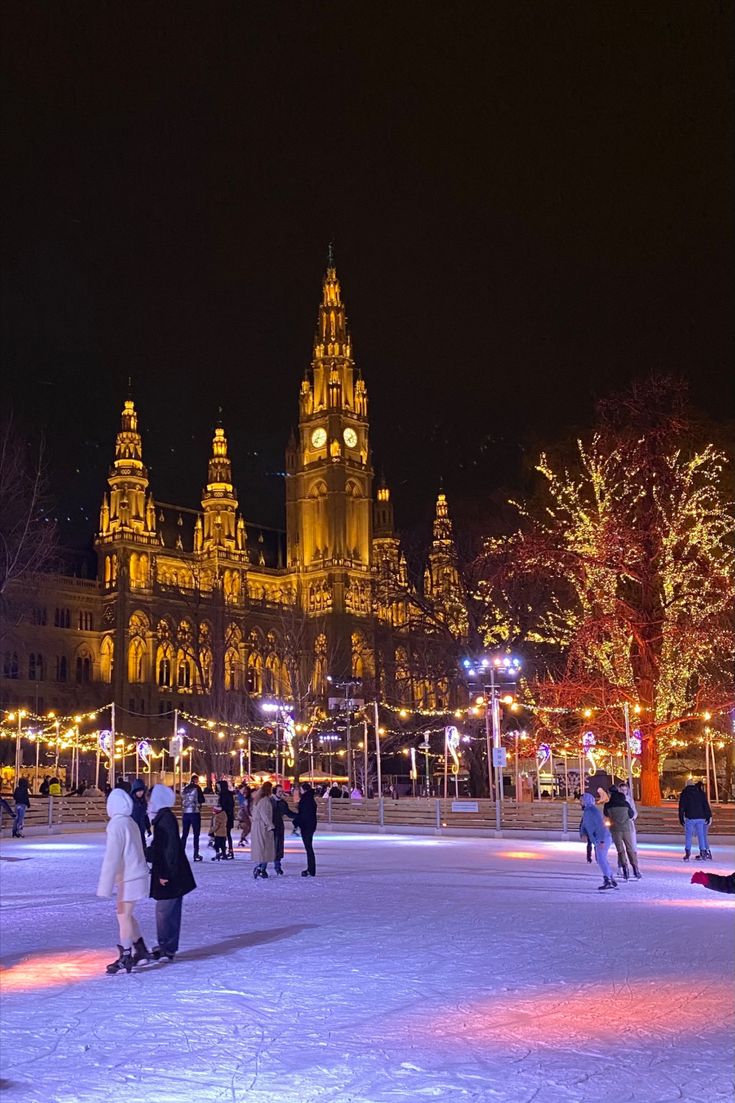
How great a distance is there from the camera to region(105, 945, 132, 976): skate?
8.48 meters

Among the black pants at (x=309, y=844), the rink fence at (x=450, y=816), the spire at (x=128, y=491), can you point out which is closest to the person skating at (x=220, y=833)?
the black pants at (x=309, y=844)

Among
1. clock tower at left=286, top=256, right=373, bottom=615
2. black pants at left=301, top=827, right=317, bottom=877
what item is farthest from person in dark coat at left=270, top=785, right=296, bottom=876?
clock tower at left=286, top=256, right=373, bottom=615

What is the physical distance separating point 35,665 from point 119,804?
78.8 metres

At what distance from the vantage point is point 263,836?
52.4 ft

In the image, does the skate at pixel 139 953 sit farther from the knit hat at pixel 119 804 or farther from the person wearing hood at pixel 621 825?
the person wearing hood at pixel 621 825

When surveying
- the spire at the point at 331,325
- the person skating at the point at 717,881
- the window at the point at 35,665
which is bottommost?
the person skating at the point at 717,881

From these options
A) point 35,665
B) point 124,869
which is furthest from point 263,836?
point 35,665

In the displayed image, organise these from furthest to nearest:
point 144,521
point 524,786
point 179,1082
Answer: point 144,521, point 524,786, point 179,1082

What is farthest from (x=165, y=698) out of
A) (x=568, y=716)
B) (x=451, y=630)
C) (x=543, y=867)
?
(x=543, y=867)

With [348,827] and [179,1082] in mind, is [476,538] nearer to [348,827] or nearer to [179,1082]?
[348,827]

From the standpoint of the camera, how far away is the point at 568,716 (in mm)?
31062

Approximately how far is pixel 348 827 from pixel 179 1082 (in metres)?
26.8

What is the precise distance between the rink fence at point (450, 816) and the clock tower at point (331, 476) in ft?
211

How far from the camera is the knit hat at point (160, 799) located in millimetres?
8891
